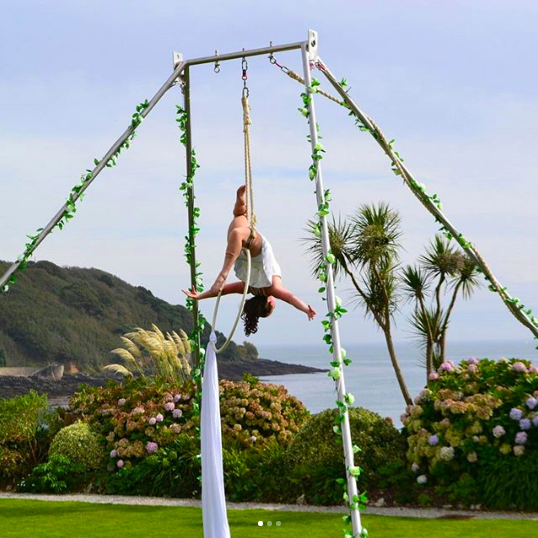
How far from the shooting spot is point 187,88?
648 centimetres

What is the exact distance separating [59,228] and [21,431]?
3.86m

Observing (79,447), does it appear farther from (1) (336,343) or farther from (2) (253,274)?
(1) (336,343)

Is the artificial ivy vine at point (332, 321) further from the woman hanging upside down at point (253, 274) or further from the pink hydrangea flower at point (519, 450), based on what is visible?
the pink hydrangea flower at point (519, 450)

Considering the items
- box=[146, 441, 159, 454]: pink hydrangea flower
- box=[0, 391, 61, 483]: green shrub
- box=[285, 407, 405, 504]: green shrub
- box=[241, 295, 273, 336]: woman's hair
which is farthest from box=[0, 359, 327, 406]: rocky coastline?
box=[241, 295, 273, 336]: woman's hair

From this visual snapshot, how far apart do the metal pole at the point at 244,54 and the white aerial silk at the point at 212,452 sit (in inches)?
73.7

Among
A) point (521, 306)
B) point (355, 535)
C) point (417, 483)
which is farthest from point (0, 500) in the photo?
point (521, 306)

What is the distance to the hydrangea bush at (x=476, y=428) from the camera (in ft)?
23.1

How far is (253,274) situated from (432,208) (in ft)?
4.39

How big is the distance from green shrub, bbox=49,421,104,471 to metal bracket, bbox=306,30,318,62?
498 centimetres

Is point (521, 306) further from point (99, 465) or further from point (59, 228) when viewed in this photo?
point (99, 465)

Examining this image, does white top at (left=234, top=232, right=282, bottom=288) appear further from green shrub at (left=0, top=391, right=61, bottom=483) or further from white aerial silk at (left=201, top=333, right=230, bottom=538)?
green shrub at (left=0, top=391, right=61, bottom=483)

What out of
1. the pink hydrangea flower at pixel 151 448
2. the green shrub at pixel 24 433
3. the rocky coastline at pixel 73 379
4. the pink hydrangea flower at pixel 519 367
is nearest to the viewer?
the pink hydrangea flower at pixel 519 367

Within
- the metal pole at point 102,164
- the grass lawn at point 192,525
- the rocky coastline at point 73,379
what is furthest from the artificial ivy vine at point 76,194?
the rocky coastline at point 73,379

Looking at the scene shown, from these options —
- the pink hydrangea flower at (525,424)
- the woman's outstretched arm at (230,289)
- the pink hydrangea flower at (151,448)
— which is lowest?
the pink hydrangea flower at (151,448)
